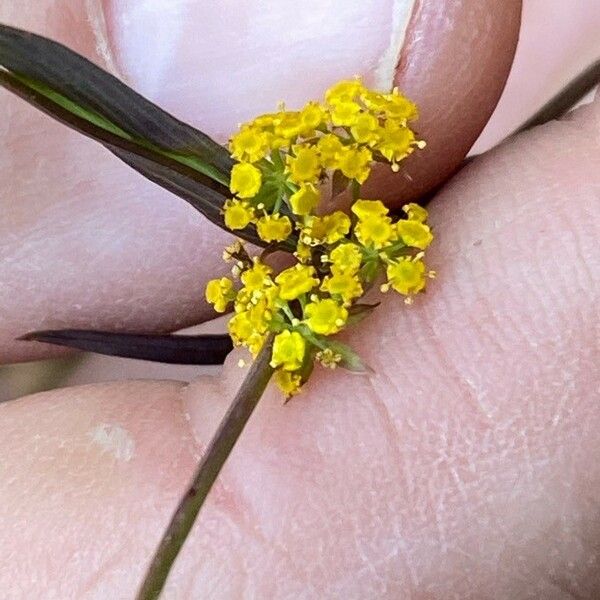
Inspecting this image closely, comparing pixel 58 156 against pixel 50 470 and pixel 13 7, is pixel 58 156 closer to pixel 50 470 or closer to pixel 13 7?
pixel 13 7

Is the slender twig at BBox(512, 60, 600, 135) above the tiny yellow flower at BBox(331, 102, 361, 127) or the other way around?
above

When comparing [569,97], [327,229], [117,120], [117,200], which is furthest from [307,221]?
[569,97]

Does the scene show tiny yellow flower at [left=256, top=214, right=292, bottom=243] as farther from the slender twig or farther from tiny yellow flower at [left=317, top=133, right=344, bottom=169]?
the slender twig

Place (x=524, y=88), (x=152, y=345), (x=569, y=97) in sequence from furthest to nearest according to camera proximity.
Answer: (x=524, y=88), (x=569, y=97), (x=152, y=345)

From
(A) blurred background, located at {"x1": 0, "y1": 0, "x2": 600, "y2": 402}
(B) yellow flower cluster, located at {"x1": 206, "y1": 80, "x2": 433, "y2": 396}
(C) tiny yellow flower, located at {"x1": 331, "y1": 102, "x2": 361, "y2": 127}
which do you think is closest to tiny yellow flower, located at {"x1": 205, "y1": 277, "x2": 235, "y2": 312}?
(B) yellow flower cluster, located at {"x1": 206, "y1": 80, "x2": 433, "y2": 396}

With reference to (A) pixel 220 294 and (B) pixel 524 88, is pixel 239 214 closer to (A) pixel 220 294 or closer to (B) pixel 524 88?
(A) pixel 220 294

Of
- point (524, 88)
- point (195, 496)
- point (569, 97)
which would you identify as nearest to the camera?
point (195, 496)
